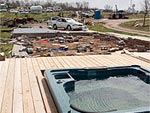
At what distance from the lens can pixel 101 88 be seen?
5594 millimetres

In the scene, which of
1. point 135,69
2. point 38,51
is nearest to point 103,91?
point 135,69

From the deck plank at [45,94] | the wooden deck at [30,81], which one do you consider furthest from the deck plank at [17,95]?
the deck plank at [45,94]

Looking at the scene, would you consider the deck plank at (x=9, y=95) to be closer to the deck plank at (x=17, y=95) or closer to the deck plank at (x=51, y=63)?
the deck plank at (x=17, y=95)

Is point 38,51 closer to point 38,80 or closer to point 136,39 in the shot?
point 136,39

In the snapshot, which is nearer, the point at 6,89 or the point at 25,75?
the point at 6,89

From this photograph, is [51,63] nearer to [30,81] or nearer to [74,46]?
[30,81]

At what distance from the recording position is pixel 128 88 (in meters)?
5.66

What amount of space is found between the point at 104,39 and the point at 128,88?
31.0 ft

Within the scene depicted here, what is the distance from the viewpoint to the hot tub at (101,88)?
14.3ft

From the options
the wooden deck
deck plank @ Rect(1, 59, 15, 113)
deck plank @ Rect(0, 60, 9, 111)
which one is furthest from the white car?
deck plank @ Rect(1, 59, 15, 113)

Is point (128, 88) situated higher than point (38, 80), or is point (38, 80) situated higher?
point (38, 80)

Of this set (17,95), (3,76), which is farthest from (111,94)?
(3,76)

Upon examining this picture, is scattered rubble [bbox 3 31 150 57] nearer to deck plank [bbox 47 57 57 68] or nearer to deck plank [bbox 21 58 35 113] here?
deck plank [bbox 47 57 57 68]

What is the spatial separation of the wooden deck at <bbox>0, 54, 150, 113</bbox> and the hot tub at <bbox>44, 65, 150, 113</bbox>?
19 cm
